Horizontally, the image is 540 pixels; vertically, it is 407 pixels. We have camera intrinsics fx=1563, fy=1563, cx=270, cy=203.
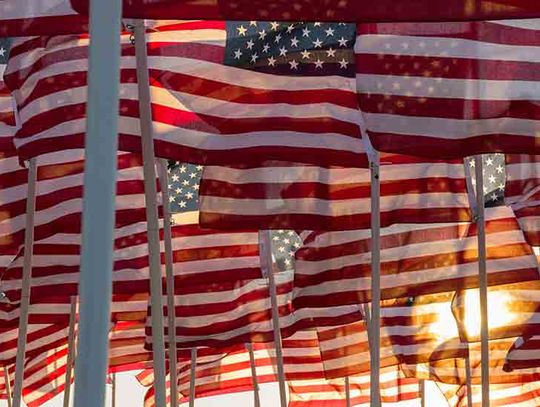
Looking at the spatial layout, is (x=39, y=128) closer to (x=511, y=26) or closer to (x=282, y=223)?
(x=282, y=223)

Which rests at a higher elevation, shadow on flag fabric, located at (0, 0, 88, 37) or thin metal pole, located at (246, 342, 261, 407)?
thin metal pole, located at (246, 342, 261, 407)

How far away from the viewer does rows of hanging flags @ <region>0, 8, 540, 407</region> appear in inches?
570

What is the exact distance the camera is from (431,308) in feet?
91.9

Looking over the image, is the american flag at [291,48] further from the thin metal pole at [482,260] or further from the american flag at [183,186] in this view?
the american flag at [183,186]

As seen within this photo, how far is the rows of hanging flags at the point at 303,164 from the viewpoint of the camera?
14484 millimetres

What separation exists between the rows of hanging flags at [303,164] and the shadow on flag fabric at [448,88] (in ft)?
0.05

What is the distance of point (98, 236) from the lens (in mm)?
6859

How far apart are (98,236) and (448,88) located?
26.4ft

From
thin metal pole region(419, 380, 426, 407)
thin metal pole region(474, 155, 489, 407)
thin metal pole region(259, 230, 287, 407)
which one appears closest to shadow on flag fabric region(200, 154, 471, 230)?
thin metal pole region(474, 155, 489, 407)

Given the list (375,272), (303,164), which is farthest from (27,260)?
(375,272)

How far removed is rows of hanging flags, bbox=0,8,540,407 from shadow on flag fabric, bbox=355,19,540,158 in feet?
0.05

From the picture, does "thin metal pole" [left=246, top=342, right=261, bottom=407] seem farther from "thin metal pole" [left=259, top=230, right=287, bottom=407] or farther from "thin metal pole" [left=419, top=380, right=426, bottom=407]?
"thin metal pole" [left=259, top=230, right=287, bottom=407]

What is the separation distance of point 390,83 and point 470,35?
3.22 feet

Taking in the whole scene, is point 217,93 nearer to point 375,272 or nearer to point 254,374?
point 375,272
